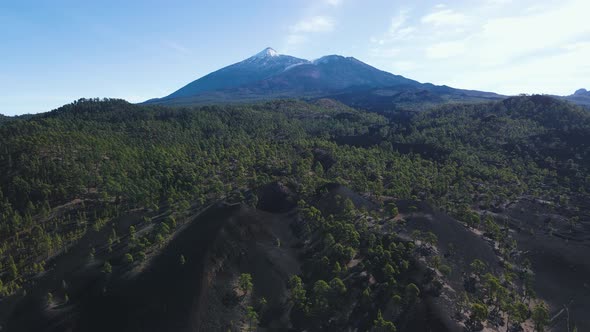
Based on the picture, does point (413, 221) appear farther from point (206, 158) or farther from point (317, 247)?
point (206, 158)

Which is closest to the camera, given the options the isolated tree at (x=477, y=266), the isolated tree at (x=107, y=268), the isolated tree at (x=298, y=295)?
the isolated tree at (x=298, y=295)

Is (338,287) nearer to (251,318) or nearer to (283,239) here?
(251,318)

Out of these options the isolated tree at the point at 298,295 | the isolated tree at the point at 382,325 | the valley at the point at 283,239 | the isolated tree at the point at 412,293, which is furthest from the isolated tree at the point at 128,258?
the isolated tree at the point at 412,293

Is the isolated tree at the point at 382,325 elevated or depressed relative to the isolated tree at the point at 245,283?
depressed

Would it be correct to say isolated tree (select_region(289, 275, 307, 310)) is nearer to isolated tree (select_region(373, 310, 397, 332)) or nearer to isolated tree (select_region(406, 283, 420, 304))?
isolated tree (select_region(373, 310, 397, 332))

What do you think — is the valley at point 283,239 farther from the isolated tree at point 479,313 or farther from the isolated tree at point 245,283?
the isolated tree at point 245,283

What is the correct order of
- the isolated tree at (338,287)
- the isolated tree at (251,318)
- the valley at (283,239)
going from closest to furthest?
the isolated tree at (251,318) → the valley at (283,239) → the isolated tree at (338,287)

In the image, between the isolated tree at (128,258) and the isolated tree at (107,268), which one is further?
the isolated tree at (128,258)

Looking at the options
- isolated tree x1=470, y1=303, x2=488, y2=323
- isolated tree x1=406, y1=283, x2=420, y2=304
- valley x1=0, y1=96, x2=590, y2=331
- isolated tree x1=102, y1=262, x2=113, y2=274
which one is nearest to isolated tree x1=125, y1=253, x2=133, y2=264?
valley x1=0, y1=96, x2=590, y2=331

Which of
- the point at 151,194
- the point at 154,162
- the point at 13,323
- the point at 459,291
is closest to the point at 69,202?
the point at 151,194
